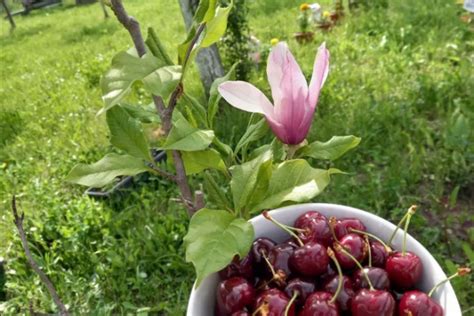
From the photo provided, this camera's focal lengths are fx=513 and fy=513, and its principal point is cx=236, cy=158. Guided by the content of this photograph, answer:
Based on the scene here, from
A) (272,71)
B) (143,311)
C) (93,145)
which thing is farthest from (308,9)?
(272,71)

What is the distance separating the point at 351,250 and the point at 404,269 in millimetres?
81

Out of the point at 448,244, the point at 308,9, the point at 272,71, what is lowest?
the point at 448,244

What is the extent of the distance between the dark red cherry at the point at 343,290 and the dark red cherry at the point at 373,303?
20 millimetres

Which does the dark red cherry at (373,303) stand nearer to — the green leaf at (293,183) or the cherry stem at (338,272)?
the cherry stem at (338,272)

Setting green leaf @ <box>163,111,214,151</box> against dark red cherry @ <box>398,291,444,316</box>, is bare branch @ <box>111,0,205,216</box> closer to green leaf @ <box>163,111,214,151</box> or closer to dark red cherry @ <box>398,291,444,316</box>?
green leaf @ <box>163,111,214,151</box>

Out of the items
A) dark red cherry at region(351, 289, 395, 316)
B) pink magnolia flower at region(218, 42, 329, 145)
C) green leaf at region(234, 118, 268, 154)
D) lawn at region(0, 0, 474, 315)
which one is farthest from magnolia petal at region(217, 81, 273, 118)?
lawn at region(0, 0, 474, 315)

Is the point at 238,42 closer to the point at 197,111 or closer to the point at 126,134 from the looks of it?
the point at 197,111

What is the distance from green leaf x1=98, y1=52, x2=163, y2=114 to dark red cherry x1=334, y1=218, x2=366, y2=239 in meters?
0.39

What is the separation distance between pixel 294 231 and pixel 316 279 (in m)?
0.09

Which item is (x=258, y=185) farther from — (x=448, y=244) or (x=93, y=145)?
(x=93, y=145)

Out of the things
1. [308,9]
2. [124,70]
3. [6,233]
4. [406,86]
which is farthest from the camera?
[308,9]

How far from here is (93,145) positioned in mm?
2941

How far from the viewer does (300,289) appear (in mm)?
773

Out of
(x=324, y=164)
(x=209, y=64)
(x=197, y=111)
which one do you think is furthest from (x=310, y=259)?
(x=209, y=64)
